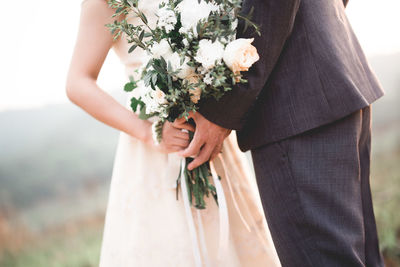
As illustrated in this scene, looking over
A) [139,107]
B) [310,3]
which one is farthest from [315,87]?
[139,107]

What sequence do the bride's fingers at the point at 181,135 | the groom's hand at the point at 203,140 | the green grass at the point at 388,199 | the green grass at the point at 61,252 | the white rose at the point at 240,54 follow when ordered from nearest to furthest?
the white rose at the point at 240,54, the groom's hand at the point at 203,140, the bride's fingers at the point at 181,135, the green grass at the point at 388,199, the green grass at the point at 61,252

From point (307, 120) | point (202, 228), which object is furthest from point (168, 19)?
point (202, 228)

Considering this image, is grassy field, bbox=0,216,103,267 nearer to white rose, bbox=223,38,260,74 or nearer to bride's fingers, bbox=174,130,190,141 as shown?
bride's fingers, bbox=174,130,190,141

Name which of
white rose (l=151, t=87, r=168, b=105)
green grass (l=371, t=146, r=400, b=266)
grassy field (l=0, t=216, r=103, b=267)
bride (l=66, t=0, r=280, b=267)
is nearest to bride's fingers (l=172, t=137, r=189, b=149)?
bride (l=66, t=0, r=280, b=267)

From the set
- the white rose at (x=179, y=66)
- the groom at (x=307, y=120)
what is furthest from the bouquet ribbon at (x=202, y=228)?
the white rose at (x=179, y=66)

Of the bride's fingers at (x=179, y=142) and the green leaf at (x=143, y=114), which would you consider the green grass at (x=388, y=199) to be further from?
the green leaf at (x=143, y=114)

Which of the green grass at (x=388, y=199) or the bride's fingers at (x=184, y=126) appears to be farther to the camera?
the green grass at (x=388, y=199)

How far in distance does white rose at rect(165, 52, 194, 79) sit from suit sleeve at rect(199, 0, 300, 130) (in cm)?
15

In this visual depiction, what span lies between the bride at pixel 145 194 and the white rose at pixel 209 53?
1.22ft

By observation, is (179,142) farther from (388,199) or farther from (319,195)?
(388,199)

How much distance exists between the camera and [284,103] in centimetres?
122

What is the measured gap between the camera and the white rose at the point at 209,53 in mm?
1109

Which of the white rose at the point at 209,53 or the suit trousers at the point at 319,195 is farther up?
the white rose at the point at 209,53

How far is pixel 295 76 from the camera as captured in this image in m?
1.21
